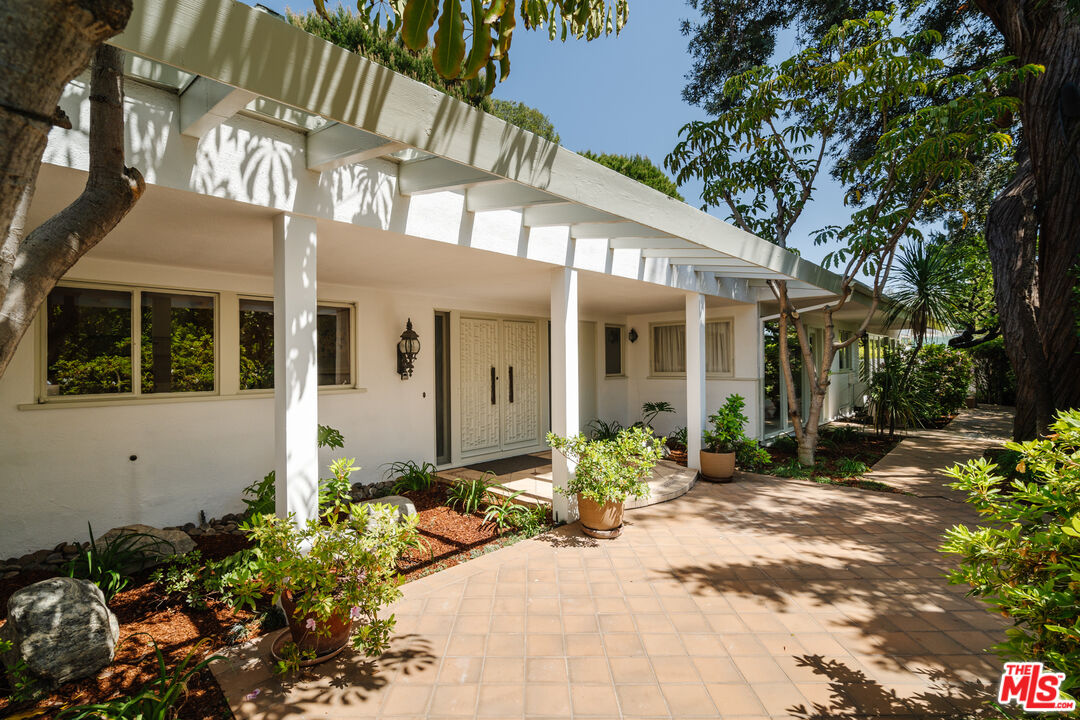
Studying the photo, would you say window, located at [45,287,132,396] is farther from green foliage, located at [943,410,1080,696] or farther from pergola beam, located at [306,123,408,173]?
green foliage, located at [943,410,1080,696]

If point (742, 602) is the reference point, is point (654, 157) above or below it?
above

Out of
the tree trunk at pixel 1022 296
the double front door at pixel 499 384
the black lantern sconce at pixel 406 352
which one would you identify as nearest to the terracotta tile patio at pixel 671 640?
the black lantern sconce at pixel 406 352

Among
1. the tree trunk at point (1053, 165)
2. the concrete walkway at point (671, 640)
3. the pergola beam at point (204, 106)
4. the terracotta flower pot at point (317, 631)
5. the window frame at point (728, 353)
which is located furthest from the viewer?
the window frame at point (728, 353)

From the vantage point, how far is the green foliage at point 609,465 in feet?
14.0

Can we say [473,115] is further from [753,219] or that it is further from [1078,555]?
[753,219]

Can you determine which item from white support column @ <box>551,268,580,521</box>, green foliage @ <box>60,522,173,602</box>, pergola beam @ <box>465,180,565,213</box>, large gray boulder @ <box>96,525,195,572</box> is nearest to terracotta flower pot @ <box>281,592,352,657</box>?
green foliage @ <box>60,522,173,602</box>

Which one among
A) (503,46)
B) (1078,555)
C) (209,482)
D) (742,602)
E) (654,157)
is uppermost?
(654,157)

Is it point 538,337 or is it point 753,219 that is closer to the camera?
point 753,219

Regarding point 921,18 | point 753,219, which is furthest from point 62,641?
point 921,18

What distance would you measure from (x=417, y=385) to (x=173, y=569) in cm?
343

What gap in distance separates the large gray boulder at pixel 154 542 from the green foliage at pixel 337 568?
1726mm

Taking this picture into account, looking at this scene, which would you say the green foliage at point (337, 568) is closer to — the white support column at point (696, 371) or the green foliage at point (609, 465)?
the green foliage at point (609, 465)

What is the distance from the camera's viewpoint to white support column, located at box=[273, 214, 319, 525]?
9.54 ft

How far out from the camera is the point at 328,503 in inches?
163
